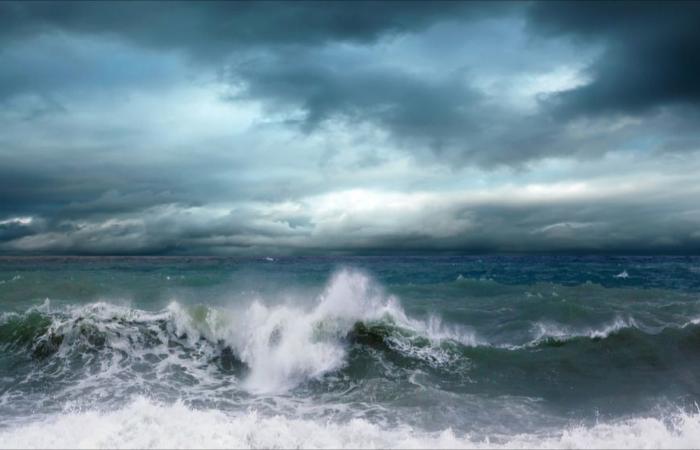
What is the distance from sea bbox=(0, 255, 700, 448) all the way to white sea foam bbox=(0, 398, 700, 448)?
→ 1.3 inches

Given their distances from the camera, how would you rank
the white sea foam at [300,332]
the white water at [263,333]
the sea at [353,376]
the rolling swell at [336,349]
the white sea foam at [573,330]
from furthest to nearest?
the white sea foam at [573,330] < the white water at [263,333] < the white sea foam at [300,332] < the rolling swell at [336,349] < the sea at [353,376]

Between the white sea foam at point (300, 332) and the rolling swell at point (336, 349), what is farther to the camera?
the white sea foam at point (300, 332)

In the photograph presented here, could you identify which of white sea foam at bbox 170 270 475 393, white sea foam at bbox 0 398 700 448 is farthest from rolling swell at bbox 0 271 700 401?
white sea foam at bbox 0 398 700 448

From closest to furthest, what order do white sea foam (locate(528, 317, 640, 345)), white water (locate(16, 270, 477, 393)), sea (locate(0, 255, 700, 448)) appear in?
1. sea (locate(0, 255, 700, 448))
2. white water (locate(16, 270, 477, 393))
3. white sea foam (locate(528, 317, 640, 345))

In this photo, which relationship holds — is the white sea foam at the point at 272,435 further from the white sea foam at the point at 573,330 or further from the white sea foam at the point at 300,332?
the white sea foam at the point at 573,330

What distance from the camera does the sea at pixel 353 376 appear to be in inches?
344

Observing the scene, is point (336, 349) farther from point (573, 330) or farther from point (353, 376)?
point (573, 330)

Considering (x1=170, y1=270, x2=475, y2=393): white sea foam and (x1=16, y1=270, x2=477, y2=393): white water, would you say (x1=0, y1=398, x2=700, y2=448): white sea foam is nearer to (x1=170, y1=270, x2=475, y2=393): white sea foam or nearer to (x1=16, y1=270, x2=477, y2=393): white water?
(x1=170, y1=270, x2=475, y2=393): white sea foam

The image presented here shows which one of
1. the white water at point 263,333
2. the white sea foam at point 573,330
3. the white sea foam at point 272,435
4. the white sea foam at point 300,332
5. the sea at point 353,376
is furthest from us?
the white sea foam at point 573,330

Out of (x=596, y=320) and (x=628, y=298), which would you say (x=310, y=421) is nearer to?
(x=596, y=320)

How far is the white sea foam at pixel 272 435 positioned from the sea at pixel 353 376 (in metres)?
0.03

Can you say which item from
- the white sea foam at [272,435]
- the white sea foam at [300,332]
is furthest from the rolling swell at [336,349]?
the white sea foam at [272,435]

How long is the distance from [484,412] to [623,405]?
3302 mm

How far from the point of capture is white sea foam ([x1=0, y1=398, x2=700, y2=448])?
8.28 metres
